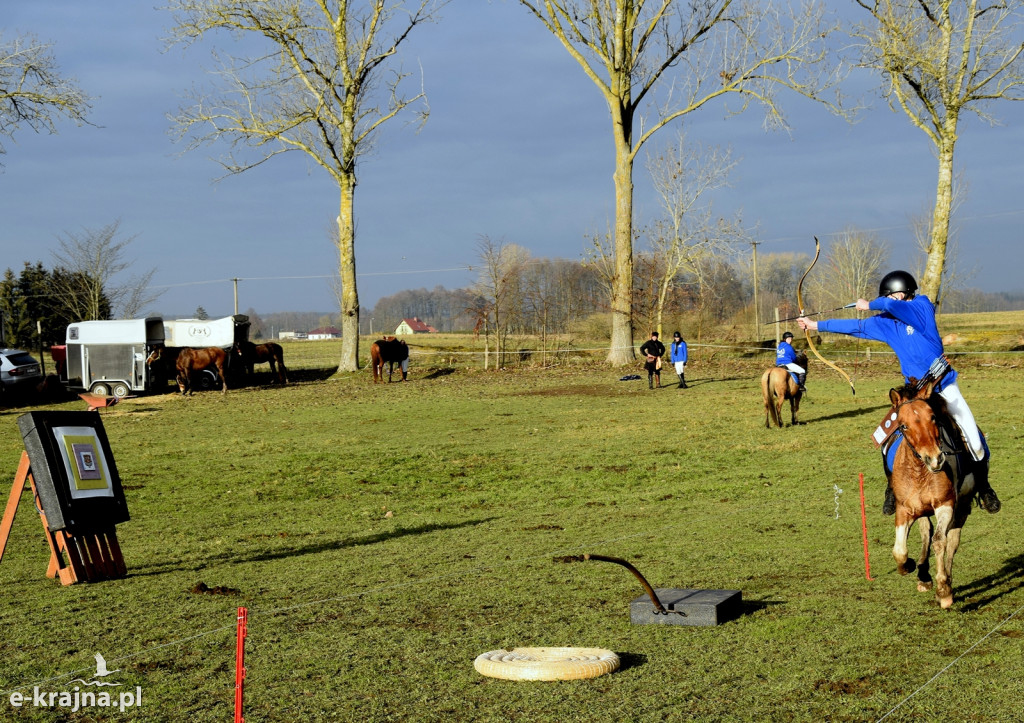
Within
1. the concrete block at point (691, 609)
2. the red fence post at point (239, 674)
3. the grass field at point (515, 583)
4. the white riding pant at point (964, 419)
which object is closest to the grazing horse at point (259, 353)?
the grass field at point (515, 583)

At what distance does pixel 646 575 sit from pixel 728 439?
11583 mm

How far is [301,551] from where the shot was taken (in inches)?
455

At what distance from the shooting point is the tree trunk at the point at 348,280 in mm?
45438

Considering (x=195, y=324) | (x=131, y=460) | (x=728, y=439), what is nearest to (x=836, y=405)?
(x=728, y=439)

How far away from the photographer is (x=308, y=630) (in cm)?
765

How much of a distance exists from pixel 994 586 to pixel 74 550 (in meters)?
8.42

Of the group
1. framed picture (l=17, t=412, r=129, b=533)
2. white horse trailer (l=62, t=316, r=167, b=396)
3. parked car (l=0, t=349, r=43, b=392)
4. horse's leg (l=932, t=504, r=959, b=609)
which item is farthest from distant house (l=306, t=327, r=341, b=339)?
horse's leg (l=932, t=504, r=959, b=609)

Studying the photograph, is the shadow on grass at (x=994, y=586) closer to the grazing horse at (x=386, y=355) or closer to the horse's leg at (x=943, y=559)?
the horse's leg at (x=943, y=559)

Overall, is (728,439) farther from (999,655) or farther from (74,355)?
(74,355)

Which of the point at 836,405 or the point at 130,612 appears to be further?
the point at 836,405

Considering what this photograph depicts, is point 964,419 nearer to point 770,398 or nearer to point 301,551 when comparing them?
point 301,551

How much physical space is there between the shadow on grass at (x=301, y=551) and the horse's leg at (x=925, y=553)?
251 inches

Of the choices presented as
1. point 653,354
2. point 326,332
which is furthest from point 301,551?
point 326,332

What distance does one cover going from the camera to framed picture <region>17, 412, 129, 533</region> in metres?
9.54
